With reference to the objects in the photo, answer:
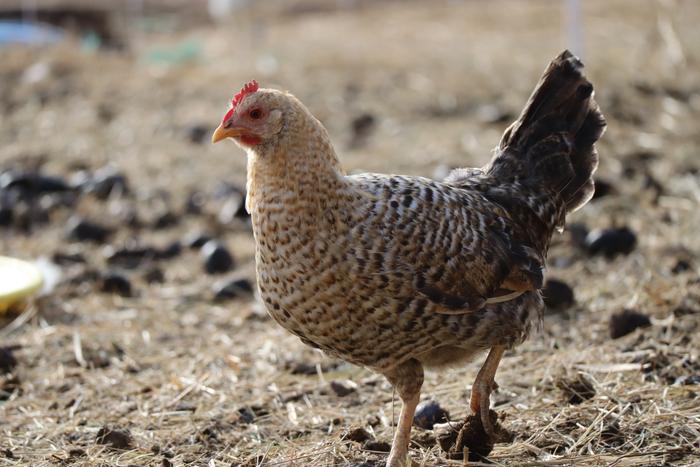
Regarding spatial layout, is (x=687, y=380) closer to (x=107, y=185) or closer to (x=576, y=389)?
(x=576, y=389)

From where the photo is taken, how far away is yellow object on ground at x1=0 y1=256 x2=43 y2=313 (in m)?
5.48

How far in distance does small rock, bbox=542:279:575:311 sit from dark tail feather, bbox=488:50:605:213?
876 mm

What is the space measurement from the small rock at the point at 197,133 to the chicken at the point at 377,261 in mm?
5736

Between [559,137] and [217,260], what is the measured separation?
2812 millimetres

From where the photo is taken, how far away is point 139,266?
21.9ft

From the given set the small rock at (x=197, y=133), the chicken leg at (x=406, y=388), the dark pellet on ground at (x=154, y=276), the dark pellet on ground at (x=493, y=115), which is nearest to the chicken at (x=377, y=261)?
the chicken leg at (x=406, y=388)

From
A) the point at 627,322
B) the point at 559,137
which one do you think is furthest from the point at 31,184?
the point at 627,322

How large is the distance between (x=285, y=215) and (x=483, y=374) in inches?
42.6

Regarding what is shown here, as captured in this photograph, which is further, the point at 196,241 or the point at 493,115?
the point at 493,115

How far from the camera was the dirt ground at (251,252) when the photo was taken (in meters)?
4.04

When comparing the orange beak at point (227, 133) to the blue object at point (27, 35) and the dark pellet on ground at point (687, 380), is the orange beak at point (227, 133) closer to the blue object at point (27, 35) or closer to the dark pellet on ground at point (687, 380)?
the dark pellet on ground at point (687, 380)

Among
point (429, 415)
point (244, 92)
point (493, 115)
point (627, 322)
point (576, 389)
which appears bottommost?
point (429, 415)

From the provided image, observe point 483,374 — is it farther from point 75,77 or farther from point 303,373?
point 75,77

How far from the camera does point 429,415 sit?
4.12m
